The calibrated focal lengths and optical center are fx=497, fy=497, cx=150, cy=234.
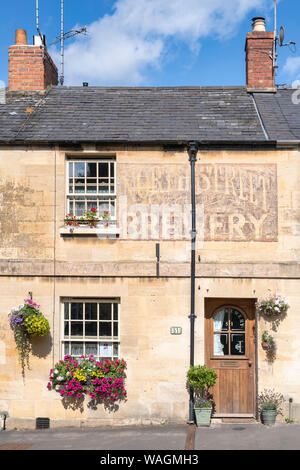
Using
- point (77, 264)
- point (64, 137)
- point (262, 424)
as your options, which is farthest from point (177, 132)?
point (262, 424)

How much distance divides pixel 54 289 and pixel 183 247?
9.96 feet

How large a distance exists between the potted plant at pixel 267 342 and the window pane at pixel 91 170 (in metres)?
5.25

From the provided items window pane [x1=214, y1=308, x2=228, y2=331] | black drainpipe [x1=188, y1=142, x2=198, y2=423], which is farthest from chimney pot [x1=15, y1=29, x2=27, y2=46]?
window pane [x1=214, y1=308, x2=228, y2=331]

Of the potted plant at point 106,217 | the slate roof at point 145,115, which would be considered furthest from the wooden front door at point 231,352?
the slate roof at point 145,115

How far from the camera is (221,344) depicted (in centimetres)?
1129

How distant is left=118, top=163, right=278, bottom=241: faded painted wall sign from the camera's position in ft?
36.6

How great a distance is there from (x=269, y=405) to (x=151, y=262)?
394 cm

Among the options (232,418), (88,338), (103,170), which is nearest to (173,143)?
(103,170)

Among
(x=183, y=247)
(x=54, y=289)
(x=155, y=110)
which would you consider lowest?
(x=54, y=289)

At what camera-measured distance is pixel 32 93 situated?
1402 centimetres

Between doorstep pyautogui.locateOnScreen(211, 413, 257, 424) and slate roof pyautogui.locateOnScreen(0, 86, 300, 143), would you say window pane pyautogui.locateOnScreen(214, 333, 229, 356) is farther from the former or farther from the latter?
slate roof pyautogui.locateOnScreen(0, 86, 300, 143)

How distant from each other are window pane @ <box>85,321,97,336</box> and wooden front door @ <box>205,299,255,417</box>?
2.53 m

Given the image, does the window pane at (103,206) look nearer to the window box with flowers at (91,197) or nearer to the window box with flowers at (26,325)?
the window box with flowers at (91,197)
